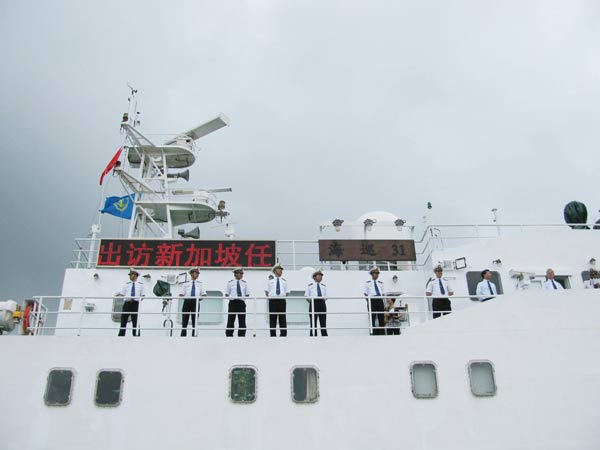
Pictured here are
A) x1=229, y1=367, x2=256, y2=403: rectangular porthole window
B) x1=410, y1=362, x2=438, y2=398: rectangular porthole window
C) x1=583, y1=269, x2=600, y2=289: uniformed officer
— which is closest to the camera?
x1=229, y1=367, x2=256, y2=403: rectangular porthole window

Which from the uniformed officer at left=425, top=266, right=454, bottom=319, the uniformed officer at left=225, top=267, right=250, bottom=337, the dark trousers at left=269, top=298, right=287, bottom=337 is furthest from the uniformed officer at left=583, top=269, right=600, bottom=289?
the uniformed officer at left=225, top=267, right=250, bottom=337

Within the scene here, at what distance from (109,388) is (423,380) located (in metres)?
6.93

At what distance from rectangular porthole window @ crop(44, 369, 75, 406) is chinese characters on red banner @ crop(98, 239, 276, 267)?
5.05 meters

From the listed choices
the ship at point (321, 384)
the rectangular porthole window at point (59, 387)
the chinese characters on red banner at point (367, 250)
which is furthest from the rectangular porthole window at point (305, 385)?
the chinese characters on red banner at point (367, 250)

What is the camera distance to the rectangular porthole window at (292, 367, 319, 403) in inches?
441

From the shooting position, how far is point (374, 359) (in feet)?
37.9

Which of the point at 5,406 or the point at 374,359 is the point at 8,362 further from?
the point at 374,359

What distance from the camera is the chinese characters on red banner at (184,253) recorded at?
16.1 m

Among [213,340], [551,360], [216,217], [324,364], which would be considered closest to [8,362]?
[213,340]

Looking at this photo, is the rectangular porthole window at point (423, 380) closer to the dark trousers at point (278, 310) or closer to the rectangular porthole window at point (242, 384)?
the dark trousers at point (278, 310)

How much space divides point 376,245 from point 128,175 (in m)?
9.25

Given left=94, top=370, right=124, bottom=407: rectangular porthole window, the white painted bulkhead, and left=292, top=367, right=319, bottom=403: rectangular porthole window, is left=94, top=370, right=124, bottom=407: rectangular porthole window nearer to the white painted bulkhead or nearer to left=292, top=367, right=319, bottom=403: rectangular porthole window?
the white painted bulkhead

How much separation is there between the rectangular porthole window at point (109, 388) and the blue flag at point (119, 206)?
9612 mm

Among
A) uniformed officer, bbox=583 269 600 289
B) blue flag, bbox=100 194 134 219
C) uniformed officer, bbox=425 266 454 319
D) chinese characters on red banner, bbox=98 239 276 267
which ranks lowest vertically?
uniformed officer, bbox=425 266 454 319
